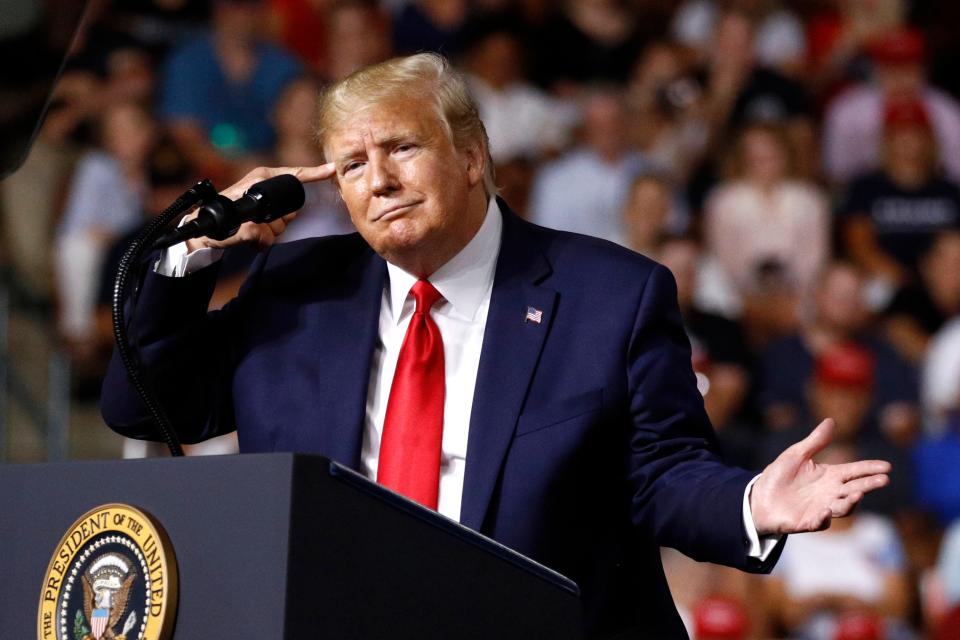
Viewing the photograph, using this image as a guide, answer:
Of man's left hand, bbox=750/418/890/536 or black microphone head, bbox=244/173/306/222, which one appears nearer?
man's left hand, bbox=750/418/890/536

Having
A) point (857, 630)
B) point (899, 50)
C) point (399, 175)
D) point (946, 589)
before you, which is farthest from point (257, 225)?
point (899, 50)

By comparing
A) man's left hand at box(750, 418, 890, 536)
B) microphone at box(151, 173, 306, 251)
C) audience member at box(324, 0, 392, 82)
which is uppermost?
audience member at box(324, 0, 392, 82)

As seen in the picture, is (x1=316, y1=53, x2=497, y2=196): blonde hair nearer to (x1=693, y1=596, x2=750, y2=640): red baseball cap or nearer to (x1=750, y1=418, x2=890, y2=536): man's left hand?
(x1=750, y1=418, x2=890, y2=536): man's left hand

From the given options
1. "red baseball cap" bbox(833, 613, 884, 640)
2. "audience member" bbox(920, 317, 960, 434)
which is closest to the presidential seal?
"red baseball cap" bbox(833, 613, 884, 640)

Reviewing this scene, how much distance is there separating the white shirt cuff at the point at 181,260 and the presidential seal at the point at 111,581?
67 cm

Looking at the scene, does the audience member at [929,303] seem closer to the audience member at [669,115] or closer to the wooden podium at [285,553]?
the audience member at [669,115]

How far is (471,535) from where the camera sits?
64.3 inches

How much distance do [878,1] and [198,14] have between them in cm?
326

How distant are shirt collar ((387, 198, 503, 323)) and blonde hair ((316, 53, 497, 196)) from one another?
159mm

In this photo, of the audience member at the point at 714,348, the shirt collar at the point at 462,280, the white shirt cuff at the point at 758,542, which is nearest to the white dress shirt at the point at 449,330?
the shirt collar at the point at 462,280

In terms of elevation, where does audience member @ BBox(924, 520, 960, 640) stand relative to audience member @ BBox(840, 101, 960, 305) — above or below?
below

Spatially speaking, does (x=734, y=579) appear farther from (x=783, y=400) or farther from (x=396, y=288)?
(x=396, y=288)

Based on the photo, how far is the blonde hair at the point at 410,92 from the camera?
220 centimetres

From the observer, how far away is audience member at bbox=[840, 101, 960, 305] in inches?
252
